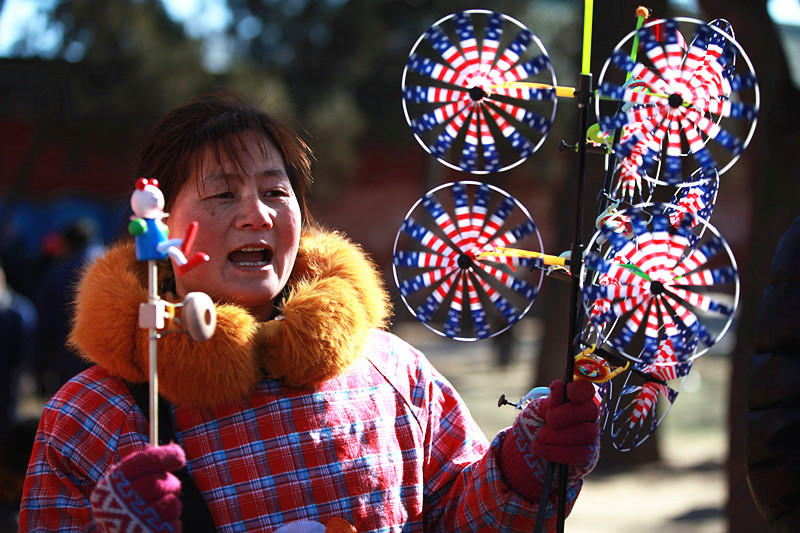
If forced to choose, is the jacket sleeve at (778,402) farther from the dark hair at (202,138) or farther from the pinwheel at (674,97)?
the dark hair at (202,138)

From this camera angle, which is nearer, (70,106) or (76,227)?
(76,227)

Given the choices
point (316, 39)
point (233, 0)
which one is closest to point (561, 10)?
point (316, 39)

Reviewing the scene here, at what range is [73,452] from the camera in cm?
140

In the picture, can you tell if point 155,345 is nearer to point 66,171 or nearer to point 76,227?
point 76,227

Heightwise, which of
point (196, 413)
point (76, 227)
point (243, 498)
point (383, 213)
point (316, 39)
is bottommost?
point (243, 498)

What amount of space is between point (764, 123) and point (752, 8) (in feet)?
1.96

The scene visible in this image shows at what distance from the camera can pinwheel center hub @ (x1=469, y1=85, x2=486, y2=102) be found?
1.54 m

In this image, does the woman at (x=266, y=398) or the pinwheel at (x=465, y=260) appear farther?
the pinwheel at (x=465, y=260)

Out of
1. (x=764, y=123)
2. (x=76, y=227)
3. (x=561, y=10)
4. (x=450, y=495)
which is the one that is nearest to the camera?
(x=450, y=495)

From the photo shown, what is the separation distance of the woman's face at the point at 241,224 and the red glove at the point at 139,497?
39 centimetres

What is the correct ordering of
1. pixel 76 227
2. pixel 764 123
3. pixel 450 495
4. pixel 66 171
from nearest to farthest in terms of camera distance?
pixel 450 495
pixel 764 123
pixel 76 227
pixel 66 171

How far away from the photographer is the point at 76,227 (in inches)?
217

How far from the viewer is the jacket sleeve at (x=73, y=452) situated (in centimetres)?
139

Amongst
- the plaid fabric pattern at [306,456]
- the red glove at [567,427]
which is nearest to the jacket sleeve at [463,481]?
the plaid fabric pattern at [306,456]
